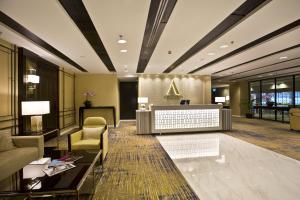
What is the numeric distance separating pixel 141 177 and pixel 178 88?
283 inches

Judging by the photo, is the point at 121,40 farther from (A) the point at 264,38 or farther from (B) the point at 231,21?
(A) the point at 264,38

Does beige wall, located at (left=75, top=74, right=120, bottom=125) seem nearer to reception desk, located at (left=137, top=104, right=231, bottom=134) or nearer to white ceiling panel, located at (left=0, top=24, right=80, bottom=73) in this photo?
reception desk, located at (left=137, top=104, right=231, bottom=134)

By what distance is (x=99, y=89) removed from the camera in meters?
8.99

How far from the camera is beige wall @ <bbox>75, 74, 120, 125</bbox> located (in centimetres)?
890

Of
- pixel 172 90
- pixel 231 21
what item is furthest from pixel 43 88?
pixel 231 21

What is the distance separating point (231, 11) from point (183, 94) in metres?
7.04

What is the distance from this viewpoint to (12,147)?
3469 mm

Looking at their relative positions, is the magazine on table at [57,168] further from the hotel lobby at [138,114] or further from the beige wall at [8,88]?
the beige wall at [8,88]

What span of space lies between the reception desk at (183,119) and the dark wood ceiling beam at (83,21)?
2955 millimetres

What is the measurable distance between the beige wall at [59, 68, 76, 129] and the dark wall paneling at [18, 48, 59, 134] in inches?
14.5

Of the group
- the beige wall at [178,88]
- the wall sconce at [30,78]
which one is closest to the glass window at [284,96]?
the beige wall at [178,88]

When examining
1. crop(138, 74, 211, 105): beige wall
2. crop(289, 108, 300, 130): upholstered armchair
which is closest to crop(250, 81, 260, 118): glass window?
crop(138, 74, 211, 105): beige wall

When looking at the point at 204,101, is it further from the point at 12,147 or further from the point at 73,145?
the point at 12,147

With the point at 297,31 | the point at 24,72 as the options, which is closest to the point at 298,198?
the point at 297,31
